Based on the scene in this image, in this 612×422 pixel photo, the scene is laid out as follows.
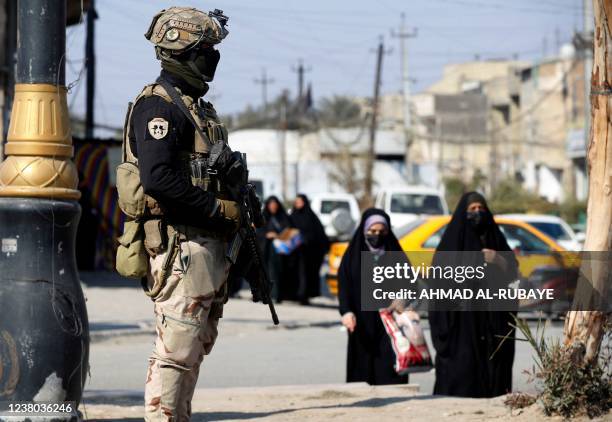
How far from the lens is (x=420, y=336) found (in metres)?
7.75

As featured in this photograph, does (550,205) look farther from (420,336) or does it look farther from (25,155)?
(25,155)

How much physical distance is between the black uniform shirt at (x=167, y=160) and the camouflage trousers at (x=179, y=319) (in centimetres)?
15

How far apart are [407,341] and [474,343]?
0.75 meters

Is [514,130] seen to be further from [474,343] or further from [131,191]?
[131,191]

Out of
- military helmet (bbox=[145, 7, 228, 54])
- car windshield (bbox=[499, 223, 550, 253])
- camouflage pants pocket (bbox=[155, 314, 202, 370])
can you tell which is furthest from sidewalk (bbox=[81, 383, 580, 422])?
car windshield (bbox=[499, 223, 550, 253])

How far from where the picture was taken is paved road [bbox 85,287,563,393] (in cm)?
972

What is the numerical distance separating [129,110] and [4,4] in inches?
565

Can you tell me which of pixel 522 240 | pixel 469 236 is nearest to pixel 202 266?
pixel 469 236

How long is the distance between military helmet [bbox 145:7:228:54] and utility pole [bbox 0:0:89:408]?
0.59m

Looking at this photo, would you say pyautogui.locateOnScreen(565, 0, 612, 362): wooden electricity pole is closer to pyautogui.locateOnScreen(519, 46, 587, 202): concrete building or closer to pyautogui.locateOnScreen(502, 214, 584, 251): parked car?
pyautogui.locateOnScreen(502, 214, 584, 251): parked car

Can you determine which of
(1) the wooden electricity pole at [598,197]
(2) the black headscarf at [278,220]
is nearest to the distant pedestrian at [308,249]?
(2) the black headscarf at [278,220]

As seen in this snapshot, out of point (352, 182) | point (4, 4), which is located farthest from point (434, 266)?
point (352, 182)

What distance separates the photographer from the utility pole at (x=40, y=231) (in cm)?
484

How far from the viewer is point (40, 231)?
498 cm
